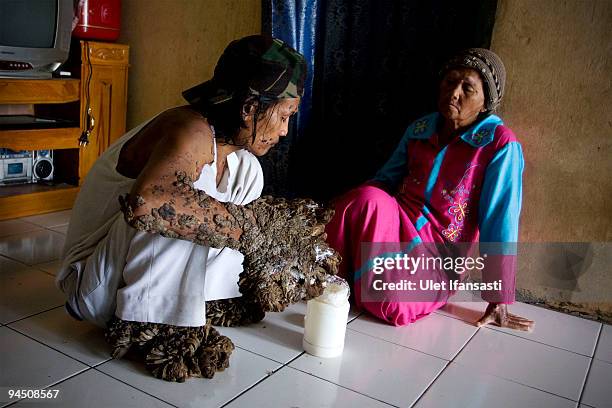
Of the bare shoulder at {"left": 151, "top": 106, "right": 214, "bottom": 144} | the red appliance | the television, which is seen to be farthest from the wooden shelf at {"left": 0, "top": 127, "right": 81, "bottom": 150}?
the bare shoulder at {"left": 151, "top": 106, "right": 214, "bottom": 144}

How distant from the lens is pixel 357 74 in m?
2.37

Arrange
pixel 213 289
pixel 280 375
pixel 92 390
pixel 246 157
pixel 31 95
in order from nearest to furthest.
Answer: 1. pixel 92 390
2. pixel 280 375
3. pixel 213 289
4. pixel 246 157
5. pixel 31 95

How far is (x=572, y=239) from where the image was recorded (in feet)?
6.98

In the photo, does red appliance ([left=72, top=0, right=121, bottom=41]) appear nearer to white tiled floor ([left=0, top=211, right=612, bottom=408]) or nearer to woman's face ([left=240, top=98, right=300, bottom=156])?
white tiled floor ([left=0, top=211, right=612, bottom=408])

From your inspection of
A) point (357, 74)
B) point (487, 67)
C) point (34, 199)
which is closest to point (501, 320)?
point (487, 67)

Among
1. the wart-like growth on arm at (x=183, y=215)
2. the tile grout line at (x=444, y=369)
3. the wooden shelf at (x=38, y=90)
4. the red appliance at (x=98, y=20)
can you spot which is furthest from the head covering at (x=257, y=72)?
the red appliance at (x=98, y=20)

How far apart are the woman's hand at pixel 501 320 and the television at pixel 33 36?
2.19 meters

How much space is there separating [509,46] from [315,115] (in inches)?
32.0

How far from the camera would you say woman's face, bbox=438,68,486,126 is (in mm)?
1917

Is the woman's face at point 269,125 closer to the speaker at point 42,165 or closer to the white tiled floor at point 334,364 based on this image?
the white tiled floor at point 334,364

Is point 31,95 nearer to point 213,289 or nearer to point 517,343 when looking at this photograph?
point 213,289

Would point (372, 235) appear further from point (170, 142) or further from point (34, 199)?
point (34, 199)

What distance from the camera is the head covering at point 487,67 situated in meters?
1.91

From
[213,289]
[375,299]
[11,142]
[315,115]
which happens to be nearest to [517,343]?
[375,299]
